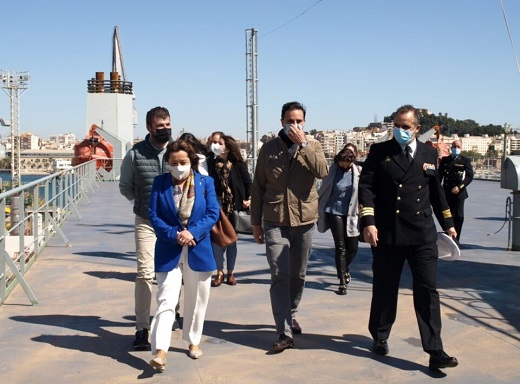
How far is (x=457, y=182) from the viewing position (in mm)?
9852

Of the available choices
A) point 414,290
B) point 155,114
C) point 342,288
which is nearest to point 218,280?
point 342,288

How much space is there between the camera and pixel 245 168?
24.6ft

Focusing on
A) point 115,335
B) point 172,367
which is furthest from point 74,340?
point 172,367

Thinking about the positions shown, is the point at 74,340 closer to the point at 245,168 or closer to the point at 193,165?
the point at 193,165

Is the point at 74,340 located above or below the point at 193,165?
below

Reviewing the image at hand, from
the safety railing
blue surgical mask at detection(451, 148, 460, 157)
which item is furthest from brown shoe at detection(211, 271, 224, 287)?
blue surgical mask at detection(451, 148, 460, 157)

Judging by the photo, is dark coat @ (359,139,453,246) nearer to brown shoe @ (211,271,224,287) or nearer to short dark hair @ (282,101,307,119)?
short dark hair @ (282,101,307,119)

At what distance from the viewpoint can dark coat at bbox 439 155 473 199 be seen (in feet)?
32.2

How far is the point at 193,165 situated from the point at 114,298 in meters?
2.48

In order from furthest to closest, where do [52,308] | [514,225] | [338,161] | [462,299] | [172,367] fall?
[514,225]
[338,161]
[462,299]
[52,308]
[172,367]

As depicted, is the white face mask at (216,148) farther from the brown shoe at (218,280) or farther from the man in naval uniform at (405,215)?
the man in naval uniform at (405,215)

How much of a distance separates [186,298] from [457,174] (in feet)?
20.1

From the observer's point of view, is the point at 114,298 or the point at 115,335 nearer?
the point at 115,335

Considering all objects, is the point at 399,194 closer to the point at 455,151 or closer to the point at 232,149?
the point at 232,149
